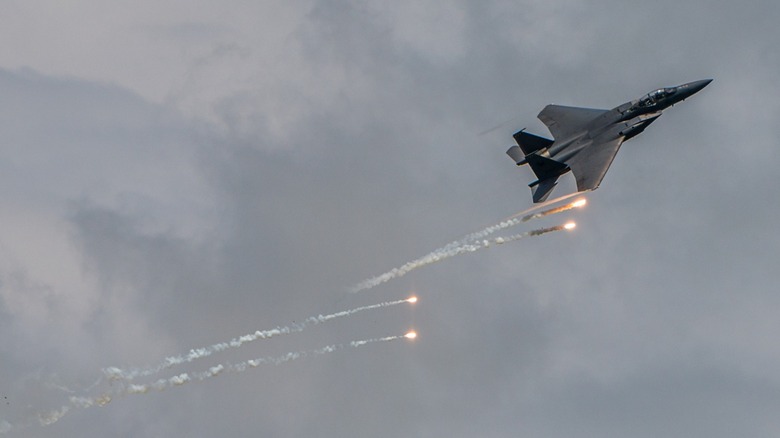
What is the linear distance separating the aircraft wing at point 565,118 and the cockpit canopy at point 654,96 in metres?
3.95

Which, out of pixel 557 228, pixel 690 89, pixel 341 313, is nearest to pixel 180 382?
pixel 341 313

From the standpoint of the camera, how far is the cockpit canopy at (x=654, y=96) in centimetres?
8631

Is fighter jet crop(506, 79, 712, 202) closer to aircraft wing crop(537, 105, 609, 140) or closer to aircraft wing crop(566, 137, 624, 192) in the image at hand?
aircraft wing crop(566, 137, 624, 192)

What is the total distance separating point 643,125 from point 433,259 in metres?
23.5

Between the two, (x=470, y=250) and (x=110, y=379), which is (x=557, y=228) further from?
(x=110, y=379)

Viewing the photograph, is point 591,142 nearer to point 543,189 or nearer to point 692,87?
point 543,189

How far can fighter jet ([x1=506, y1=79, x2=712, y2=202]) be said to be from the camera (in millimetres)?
84875

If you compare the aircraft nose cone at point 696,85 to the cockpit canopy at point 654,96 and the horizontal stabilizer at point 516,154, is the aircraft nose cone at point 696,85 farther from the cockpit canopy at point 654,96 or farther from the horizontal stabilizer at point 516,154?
the horizontal stabilizer at point 516,154

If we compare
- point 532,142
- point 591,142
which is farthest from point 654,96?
point 532,142

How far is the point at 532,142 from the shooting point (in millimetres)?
88312

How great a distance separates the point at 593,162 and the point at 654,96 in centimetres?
924

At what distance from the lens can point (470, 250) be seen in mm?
85812

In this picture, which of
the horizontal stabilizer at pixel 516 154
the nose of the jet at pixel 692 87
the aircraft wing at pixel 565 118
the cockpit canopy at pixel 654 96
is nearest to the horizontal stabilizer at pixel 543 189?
the horizontal stabilizer at pixel 516 154

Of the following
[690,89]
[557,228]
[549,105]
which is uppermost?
[549,105]
